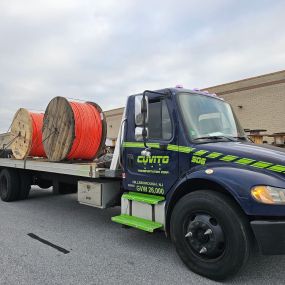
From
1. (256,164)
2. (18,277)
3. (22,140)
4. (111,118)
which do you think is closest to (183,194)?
(256,164)

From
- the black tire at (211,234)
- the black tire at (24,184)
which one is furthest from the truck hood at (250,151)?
the black tire at (24,184)

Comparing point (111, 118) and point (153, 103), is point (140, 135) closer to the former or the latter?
point (153, 103)

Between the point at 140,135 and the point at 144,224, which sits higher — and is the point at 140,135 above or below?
above

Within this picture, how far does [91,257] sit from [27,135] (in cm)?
435

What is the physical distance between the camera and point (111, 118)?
88.8 ft

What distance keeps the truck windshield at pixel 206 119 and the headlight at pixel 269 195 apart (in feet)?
3.57

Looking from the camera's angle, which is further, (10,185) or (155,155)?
(10,185)

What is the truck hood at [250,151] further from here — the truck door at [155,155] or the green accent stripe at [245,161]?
the truck door at [155,155]

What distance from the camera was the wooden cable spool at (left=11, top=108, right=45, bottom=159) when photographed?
773 centimetres

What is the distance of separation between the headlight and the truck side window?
56.4 inches

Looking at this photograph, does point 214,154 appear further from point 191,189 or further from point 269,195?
point 269,195

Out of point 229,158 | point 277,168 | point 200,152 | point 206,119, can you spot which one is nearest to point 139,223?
point 200,152

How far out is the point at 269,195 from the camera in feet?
10.7

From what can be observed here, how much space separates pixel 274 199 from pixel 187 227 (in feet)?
3.60
